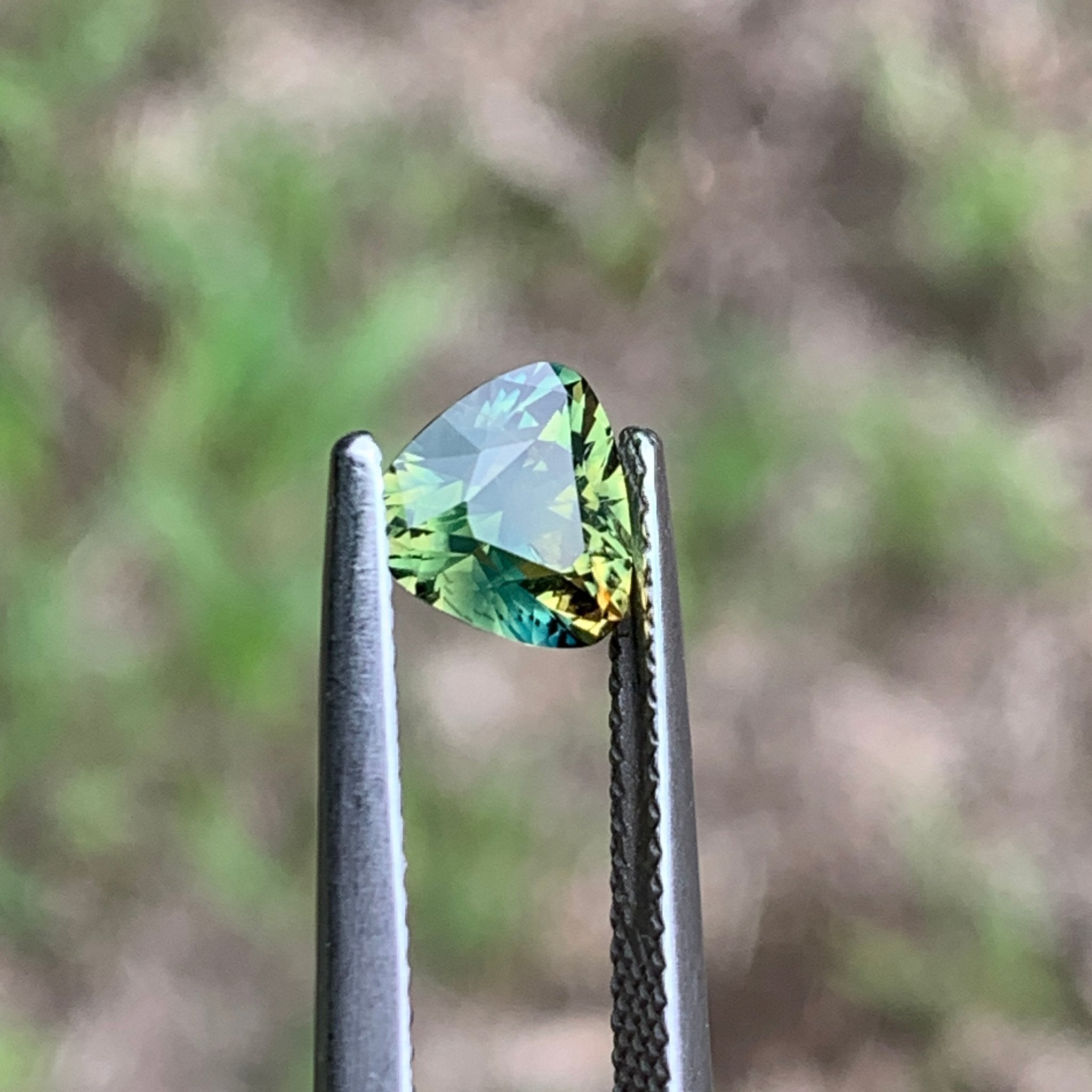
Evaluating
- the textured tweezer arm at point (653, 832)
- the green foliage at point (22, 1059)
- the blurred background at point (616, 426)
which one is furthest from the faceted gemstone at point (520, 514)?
the green foliage at point (22, 1059)

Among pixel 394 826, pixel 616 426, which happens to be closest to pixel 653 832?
pixel 394 826

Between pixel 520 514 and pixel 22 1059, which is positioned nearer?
pixel 520 514

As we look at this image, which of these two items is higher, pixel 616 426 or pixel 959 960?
pixel 616 426

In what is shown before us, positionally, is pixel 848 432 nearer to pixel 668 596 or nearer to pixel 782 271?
pixel 782 271

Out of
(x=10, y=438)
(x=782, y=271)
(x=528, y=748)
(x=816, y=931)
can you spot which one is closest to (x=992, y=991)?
(x=816, y=931)

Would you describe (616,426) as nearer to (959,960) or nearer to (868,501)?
(868,501)

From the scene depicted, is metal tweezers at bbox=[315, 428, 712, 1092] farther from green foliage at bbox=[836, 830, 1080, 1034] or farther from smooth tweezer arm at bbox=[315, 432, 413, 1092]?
green foliage at bbox=[836, 830, 1080, 1034]

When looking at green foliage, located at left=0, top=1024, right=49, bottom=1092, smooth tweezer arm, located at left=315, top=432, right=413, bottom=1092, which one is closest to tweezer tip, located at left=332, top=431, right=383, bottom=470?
smooth tweezer arm, located at left=315, top=432, right=413, bottom=1092

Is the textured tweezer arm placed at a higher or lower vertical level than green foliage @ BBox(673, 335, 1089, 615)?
lower
